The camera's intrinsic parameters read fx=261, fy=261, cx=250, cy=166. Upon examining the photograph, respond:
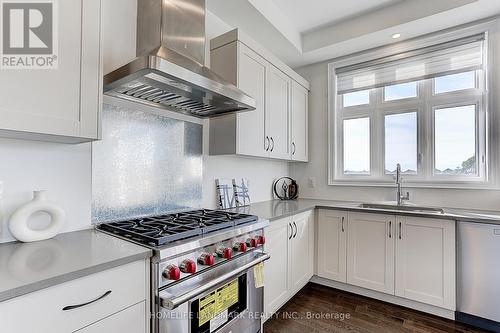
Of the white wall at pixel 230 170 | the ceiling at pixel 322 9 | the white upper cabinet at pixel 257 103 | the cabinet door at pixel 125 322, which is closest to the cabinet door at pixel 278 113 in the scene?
the white upper cabinet at pixel 257 103

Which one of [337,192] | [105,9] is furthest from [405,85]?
[105,9]

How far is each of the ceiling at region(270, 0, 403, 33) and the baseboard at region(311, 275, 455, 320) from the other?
8.79 ft

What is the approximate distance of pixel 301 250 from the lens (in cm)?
241

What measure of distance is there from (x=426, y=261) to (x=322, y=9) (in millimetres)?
2461

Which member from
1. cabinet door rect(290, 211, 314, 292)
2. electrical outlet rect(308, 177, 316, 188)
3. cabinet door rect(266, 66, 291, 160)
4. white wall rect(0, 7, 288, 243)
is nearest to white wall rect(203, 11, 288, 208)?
cabinet door rect(266, 66, 291, 160)

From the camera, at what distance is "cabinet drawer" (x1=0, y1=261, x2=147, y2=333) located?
30.5 inches

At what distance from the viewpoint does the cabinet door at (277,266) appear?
194cm

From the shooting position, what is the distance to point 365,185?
293cm

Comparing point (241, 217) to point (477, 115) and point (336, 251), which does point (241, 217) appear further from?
point (477, 115)

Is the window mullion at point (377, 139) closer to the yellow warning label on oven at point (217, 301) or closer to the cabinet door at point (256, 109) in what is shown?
the cabinet door at point (256, 109)

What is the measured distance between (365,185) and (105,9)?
111 inches

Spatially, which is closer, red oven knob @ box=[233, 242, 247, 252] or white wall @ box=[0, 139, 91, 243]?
white wall @ box=[0, 139, 91, 243]

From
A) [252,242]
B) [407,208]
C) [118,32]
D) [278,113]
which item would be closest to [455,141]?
[407,208]

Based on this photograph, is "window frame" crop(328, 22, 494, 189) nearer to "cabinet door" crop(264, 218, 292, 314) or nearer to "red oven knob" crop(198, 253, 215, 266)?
"cabinet door" crop(264, 218, 292, 314)
